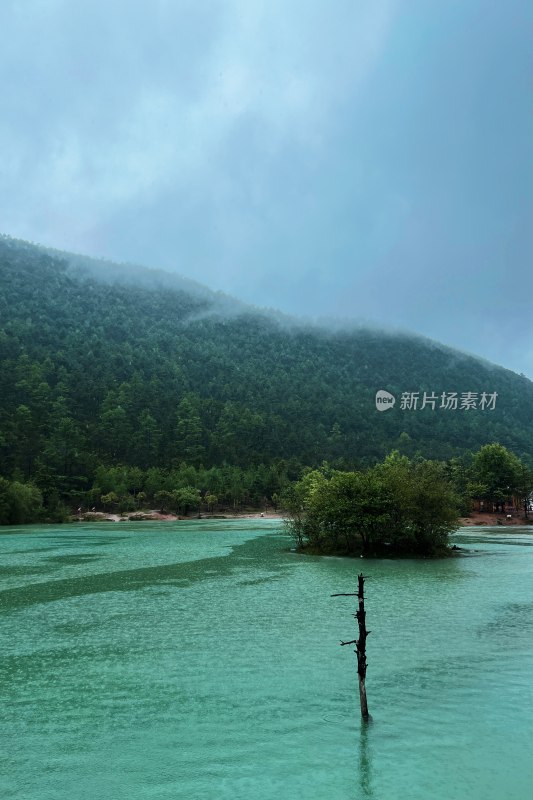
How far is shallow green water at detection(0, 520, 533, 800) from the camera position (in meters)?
11.6

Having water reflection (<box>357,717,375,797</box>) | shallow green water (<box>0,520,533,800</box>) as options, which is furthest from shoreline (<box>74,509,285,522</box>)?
water reflection (<box>357,717,375,797</box>)

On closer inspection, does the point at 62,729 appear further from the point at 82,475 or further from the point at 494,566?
the point at 82,475

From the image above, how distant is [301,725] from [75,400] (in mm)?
168311

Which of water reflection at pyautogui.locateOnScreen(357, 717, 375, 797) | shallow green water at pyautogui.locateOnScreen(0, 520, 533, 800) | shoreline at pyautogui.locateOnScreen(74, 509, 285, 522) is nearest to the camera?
water reflection at pyautogui.locateOnScreen(357, 717, 375, 797)

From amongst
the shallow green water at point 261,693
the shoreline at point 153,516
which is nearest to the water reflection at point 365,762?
the shallow green water at point 261,693

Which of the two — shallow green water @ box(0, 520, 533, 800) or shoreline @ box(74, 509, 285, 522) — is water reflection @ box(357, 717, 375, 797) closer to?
shallow green water @ box(0, 520, 533, 800)

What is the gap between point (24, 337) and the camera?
195 metres

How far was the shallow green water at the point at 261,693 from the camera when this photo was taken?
11578 mm

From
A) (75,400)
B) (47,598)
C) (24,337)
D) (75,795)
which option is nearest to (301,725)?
(75,795)

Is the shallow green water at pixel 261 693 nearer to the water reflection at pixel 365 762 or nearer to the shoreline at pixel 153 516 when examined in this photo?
the water reflection at pixel 365 762

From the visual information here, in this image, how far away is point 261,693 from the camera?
16.3m

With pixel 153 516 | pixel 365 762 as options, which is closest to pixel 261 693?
pixel 365 762

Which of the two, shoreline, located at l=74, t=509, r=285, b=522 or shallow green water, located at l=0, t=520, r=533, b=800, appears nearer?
shallow green water, located at l=0, t=520, r=533, b=800

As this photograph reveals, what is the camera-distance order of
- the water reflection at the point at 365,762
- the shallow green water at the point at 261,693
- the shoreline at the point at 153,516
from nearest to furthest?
the water reflection at the point at 365,762 < the shallow green water at the point at 261,693 < the shoreline at the point at 153,516
